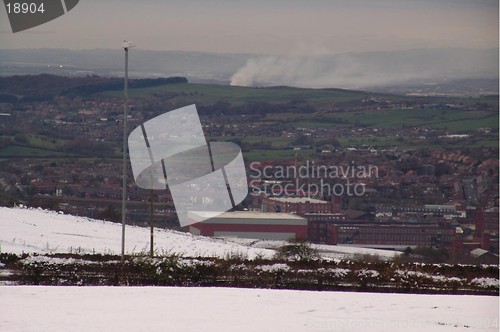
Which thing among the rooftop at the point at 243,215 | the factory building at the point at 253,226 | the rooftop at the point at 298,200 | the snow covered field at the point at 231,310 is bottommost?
the factory building at the point at 253,226

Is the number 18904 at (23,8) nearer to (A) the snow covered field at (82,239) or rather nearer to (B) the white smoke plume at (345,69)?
(A) the snow covered field at (82,239)

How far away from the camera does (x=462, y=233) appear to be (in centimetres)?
3322

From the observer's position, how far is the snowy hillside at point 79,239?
1922 cm

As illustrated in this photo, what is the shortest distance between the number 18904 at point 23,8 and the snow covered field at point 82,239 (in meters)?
9.66

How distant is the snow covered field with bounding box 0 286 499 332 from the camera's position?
1025 cm

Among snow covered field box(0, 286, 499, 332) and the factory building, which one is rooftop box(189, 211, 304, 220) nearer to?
the factory building

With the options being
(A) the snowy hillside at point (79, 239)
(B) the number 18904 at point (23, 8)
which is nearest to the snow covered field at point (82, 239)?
(A) the snowy hillside at point (79, 239)

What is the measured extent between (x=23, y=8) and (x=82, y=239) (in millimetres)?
15839

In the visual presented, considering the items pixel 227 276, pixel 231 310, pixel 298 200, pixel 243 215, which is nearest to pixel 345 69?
pixel 298 200

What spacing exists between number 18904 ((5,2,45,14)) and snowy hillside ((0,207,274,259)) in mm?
9663

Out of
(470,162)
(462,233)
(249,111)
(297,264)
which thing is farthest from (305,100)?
(297,264)

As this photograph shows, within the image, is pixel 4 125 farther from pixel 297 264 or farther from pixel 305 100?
pixel 297 264

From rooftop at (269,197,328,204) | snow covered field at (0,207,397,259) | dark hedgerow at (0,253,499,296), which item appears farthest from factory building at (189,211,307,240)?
dark hedgerow at (0,253,499,296)

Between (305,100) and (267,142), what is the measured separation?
31.3 ft
